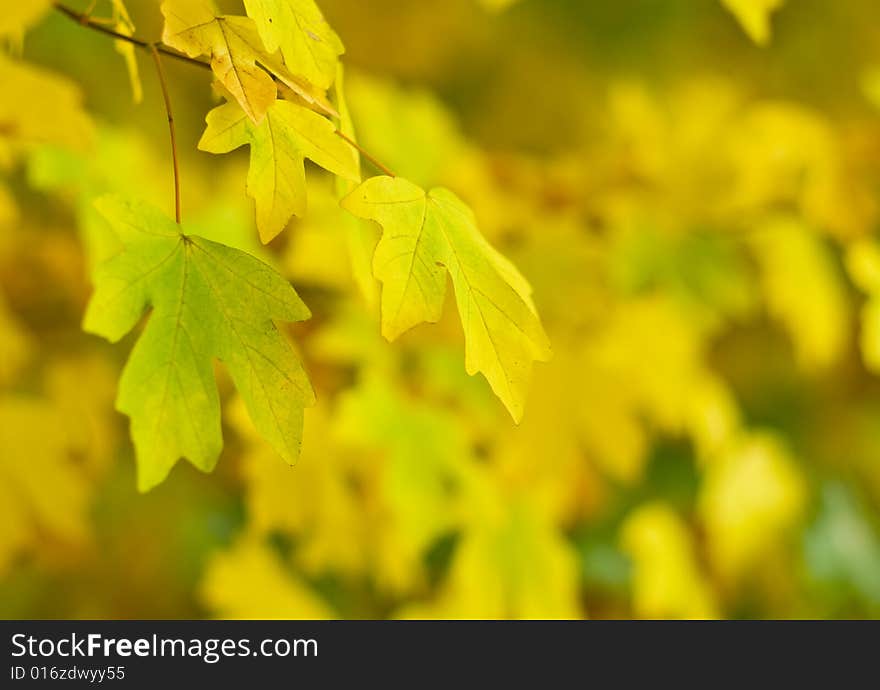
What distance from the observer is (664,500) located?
231 cm

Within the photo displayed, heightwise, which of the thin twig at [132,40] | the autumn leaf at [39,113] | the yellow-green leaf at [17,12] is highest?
the thin twig at [132,40]

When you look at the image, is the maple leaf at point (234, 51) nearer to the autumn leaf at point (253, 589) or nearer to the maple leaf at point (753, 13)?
the maple leaf at point (753, 13)

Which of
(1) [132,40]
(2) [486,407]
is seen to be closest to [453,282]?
(1) [132,40]

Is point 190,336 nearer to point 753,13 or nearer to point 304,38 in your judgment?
point 304,38

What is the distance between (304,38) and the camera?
0.74 meters

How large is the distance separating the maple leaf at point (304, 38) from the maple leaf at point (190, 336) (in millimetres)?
137

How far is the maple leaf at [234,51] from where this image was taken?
71 cm

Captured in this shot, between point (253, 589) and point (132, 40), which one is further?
point (253, 589)

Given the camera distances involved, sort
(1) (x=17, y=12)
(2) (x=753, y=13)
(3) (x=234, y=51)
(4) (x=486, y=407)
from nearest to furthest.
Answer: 1. (3) (x=234, y=51)
2. (1) (x=17, y=12)
3. (2) (x=753, y=13)
4. (4) (x=486, y=407)

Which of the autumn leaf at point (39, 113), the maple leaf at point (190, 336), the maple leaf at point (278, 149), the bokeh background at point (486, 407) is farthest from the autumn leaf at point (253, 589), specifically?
the maple leaf at point (278, 149)

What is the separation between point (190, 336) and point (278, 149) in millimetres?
147

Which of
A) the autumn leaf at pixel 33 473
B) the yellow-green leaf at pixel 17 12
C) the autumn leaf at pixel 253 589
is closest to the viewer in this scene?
the yellow-green leaf at pixel 17 12
